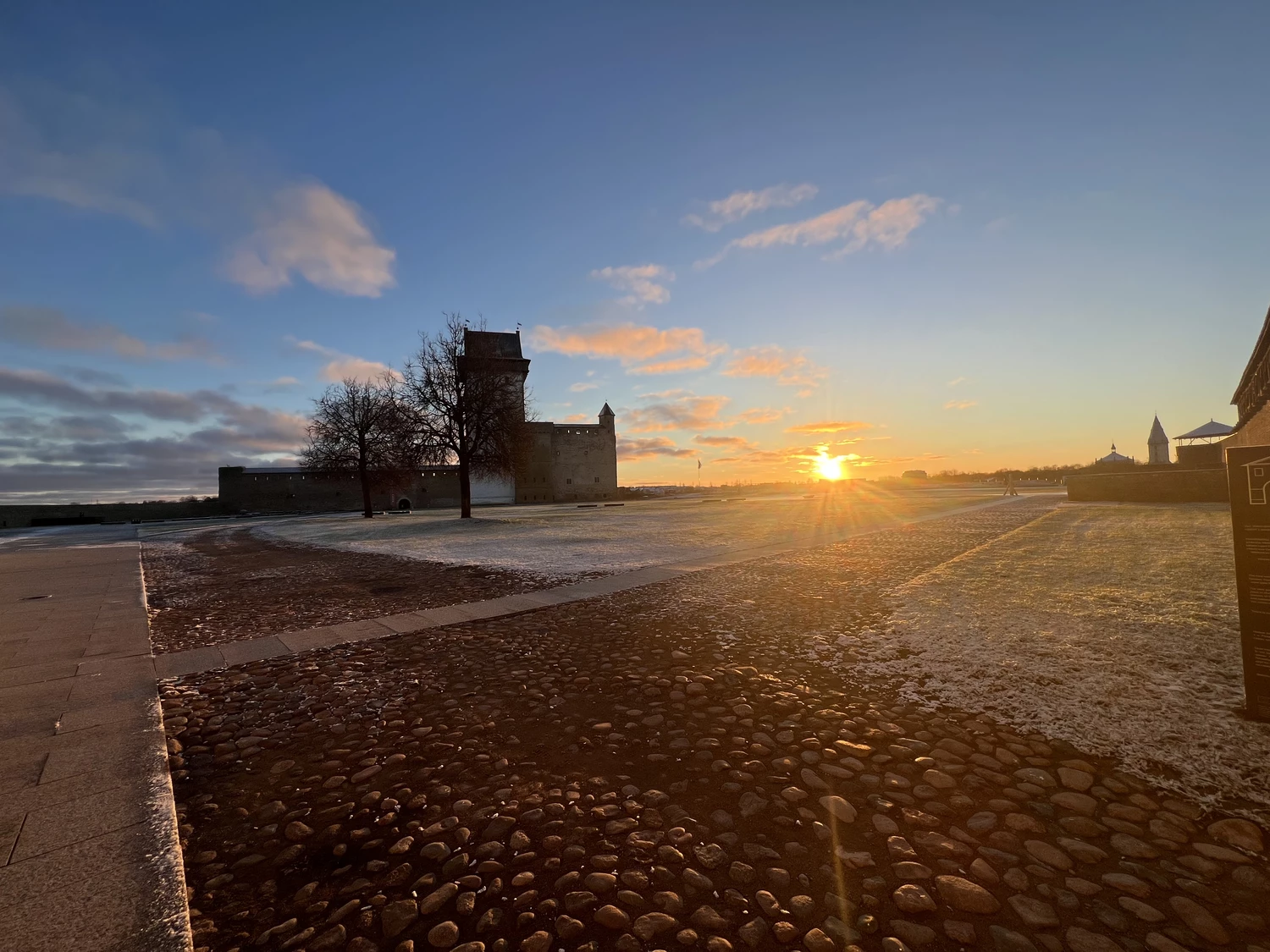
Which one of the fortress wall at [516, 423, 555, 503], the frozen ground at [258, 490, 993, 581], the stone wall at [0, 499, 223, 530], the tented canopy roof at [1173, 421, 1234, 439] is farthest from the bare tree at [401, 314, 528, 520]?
the tented canopy roof at [1173, 421, 1234, 439]

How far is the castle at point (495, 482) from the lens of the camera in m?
55.7

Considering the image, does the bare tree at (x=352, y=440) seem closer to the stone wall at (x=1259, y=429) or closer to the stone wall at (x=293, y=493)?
the stone wall at (x=293, y=493)

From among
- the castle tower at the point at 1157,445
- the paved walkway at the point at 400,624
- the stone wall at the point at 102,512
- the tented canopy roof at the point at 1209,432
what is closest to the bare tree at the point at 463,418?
the paved walkway at the point at 400,624

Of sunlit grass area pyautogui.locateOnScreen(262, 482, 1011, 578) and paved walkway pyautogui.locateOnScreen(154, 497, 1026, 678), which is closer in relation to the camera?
paved walkway pyautogui.locateOnScreen(154, 497, 1026, 678)

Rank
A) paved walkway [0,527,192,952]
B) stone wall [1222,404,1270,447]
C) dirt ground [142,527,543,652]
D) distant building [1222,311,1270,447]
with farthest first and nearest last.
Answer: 1. distant building [1222,311,1270,447]
2. stone wall [1222,404,1270,447]
3. dirt ground [142,527,543,652]
4. paved walkway [0,527,192,952]

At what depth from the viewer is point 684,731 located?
3.97 meters

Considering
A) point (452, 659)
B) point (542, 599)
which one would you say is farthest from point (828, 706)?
point (542, 599)

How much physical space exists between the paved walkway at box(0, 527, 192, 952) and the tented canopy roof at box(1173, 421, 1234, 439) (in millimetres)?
63755

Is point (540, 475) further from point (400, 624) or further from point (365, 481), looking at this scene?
point (400, 624)

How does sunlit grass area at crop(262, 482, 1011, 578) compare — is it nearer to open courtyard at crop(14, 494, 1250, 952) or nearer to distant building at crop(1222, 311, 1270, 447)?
open courtyard at crop(14, 494, 1250, 952)

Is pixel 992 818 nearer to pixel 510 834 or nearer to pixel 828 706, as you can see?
pixel 828 706

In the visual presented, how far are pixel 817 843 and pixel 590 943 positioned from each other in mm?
1220

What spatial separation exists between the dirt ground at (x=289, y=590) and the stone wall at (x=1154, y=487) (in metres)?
29.4

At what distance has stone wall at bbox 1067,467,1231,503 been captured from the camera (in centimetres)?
2392
